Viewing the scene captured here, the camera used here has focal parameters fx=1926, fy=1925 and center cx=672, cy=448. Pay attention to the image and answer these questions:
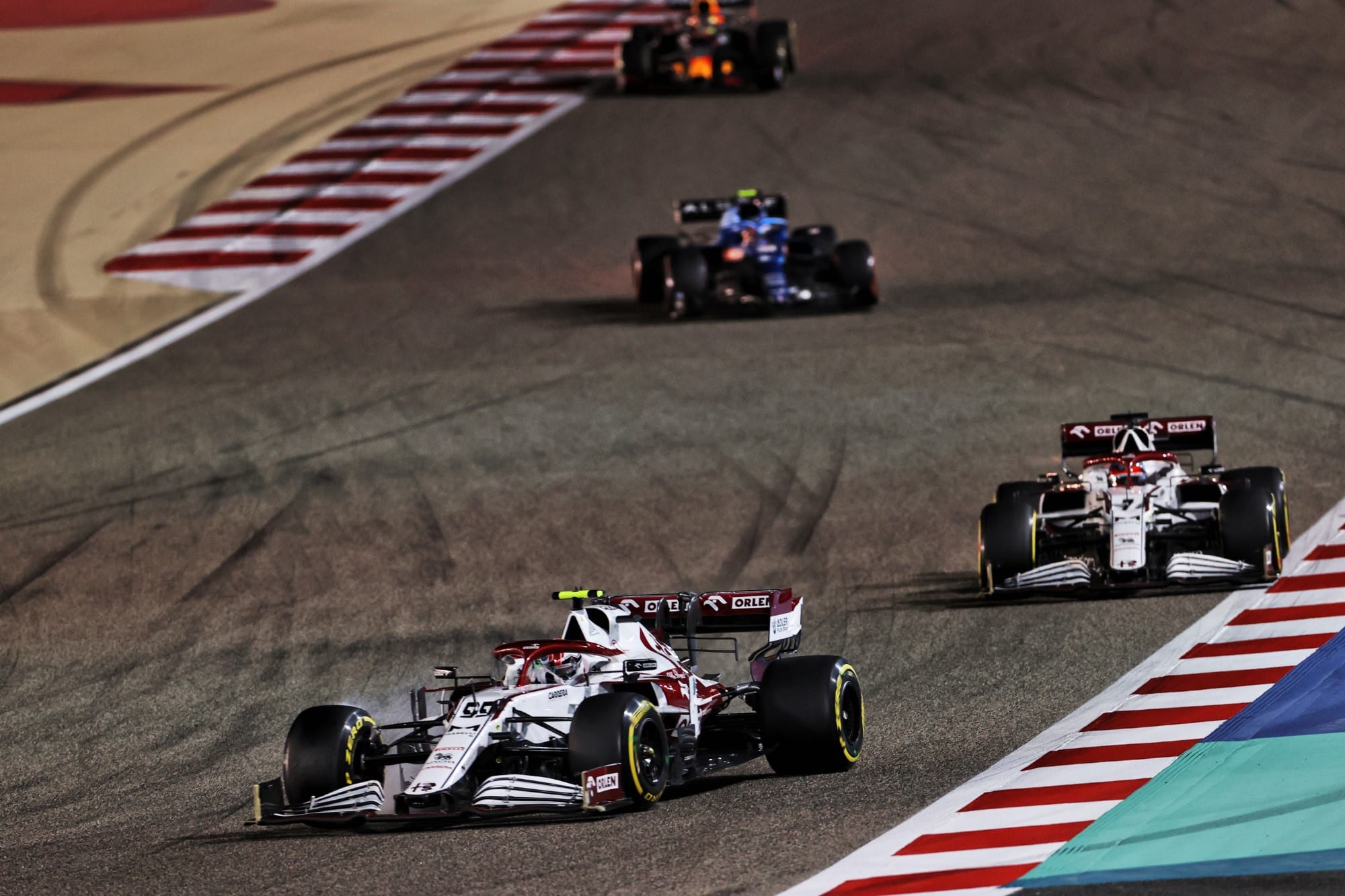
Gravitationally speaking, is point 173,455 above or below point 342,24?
below

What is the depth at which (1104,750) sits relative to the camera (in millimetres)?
11352

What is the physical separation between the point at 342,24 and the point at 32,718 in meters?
26.4

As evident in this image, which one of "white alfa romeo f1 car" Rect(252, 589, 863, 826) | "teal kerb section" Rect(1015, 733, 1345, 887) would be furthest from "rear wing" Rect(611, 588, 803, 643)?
"teal kerb section" Rect(1015, 733, 1345, 887)

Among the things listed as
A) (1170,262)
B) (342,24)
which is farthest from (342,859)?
(342,24)

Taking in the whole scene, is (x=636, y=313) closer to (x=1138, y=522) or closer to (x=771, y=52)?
(x=771, y=52)

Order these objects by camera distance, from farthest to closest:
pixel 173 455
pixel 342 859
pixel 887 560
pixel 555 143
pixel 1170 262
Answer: pixel 555 143, pixel 1170 262, pixel 173 455, pixel 887 560, pixel 342 859

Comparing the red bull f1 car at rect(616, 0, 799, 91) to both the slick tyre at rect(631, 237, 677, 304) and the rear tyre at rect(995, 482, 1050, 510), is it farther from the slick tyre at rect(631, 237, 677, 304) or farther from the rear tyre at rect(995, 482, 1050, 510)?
the rear tyre at rect(995, 482, 1050, 510)

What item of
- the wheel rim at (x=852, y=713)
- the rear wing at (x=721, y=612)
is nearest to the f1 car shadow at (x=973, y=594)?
the rear wing at (x=721, y=612)

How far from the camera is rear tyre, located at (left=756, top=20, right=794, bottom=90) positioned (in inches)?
1325

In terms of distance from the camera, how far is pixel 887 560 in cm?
1733

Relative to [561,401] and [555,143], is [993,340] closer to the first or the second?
[561,401]

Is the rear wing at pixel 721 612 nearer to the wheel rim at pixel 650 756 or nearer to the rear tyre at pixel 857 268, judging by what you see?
the wheel rim at pixel 650 756

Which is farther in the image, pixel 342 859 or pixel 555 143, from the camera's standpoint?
pixel 555 143

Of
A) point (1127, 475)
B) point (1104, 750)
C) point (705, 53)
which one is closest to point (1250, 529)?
point (1127, 475)
